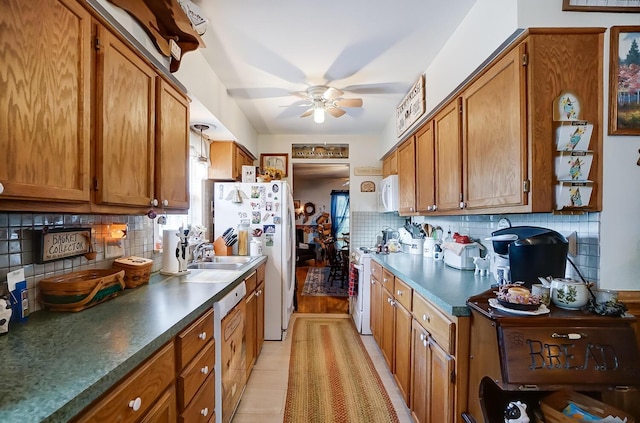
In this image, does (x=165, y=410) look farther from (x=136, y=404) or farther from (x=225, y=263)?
(x=225, y=263)

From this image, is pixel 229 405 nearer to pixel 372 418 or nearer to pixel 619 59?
pixel 372 418

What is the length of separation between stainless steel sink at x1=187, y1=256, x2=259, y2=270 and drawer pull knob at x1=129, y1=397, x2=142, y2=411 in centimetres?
152

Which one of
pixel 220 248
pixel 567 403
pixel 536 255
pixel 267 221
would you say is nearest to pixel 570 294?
pixel 536 255

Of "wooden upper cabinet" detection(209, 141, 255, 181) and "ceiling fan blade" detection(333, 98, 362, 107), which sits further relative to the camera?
"wooden upper cabinet" detection(209, 141, 255, 181)

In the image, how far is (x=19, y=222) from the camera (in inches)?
47.3

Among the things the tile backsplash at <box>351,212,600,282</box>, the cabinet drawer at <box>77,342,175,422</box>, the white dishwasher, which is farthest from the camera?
the white dishwasher

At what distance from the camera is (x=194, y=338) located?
51.7 inches

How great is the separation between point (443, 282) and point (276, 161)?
10.4ft

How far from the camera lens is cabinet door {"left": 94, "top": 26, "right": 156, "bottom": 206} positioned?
3.97 ft

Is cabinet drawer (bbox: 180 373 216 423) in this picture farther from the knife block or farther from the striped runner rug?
the knife block

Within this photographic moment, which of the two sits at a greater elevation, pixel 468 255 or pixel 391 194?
pixel 391 194

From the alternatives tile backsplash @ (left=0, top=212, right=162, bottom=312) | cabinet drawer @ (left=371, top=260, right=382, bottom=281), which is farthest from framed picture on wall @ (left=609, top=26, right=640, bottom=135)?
tile backsplash @ (left=0, top=212, right=162, bottom=312)

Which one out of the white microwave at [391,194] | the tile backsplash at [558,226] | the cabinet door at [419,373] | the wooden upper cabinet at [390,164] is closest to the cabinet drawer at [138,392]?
the cabinet door at [419,373]

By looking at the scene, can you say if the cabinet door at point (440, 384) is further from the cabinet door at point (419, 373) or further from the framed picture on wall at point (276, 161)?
the framed picture on wall at point (276, 161)
